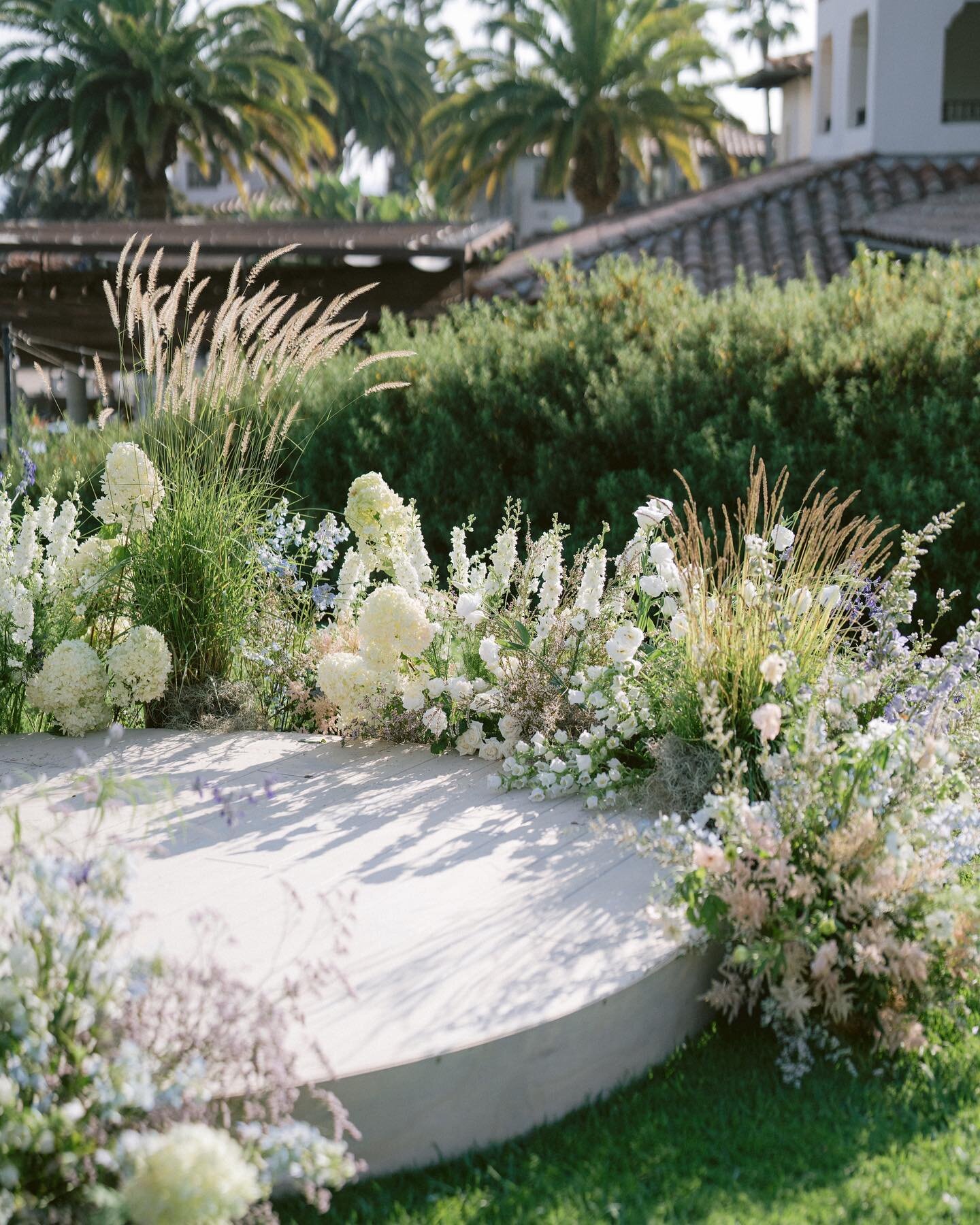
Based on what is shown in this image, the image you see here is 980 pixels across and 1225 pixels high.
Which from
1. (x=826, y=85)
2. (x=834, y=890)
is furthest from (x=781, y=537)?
(x=826, y=85)

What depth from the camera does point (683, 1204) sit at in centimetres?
243

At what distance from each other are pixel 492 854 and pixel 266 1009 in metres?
1.37

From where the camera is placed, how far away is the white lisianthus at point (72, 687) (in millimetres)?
4789

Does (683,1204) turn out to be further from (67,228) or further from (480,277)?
(67,228)

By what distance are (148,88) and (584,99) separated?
7.25 meters

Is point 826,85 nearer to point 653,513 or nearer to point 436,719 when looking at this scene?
point 653,513

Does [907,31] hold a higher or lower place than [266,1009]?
higher

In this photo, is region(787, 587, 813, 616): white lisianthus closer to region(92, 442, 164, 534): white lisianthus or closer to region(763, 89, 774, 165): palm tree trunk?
region(92, 442, 164, 534): white lisianthus

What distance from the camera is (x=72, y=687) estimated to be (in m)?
4.79

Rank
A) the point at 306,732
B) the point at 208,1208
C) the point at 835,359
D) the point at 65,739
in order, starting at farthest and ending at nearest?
the point at 835,359
the point at 306,732
the point at 65,739
the point at 208,1208

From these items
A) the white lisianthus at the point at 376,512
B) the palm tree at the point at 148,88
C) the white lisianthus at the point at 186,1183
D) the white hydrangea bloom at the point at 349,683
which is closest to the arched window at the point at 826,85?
the palm tree at the point at 148,88

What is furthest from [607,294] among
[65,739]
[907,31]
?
[907,31]

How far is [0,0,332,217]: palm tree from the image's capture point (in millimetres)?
20734

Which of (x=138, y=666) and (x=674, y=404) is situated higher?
(x=674, y=404)
